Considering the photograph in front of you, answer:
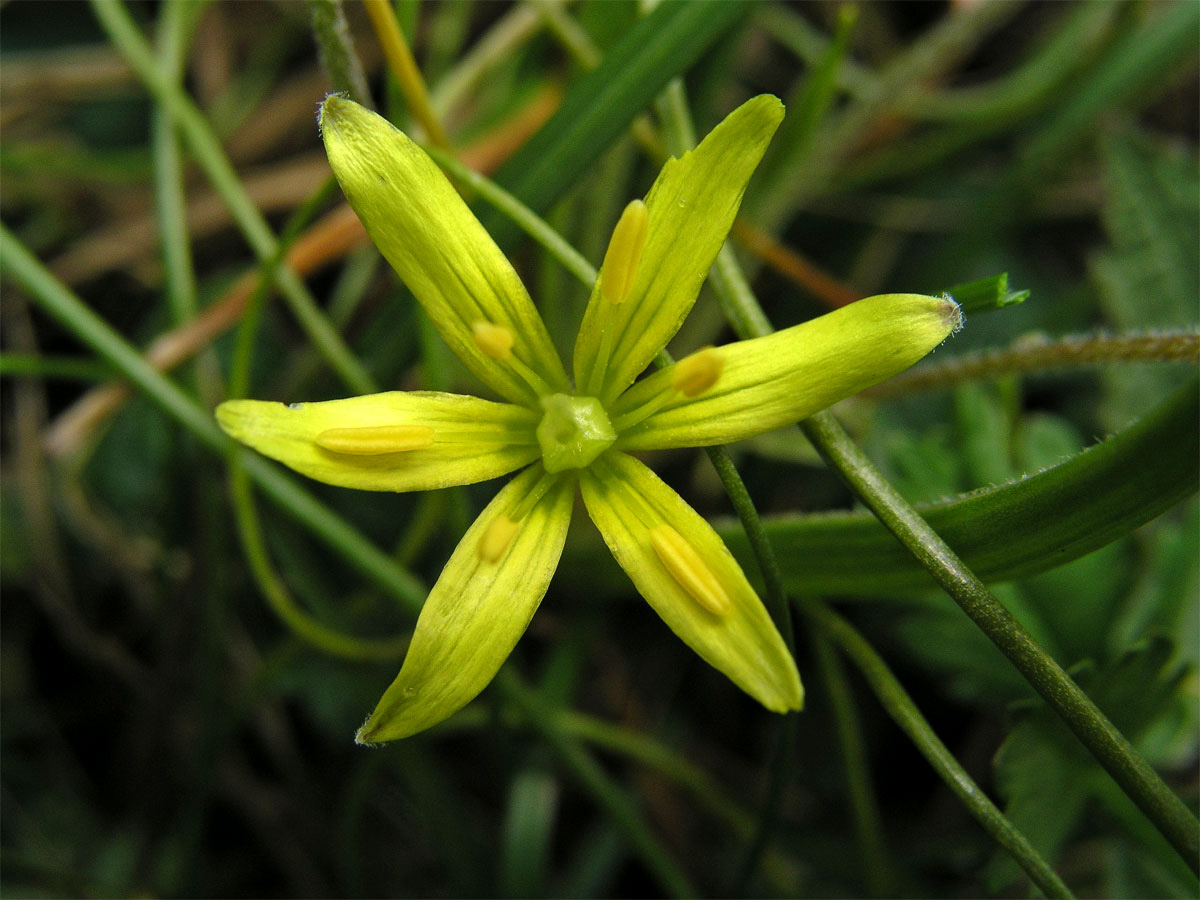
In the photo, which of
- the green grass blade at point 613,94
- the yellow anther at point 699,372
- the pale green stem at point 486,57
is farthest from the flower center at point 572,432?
the pale green stem at point 486,57

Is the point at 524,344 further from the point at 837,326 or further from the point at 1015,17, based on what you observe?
the point at 1015,17

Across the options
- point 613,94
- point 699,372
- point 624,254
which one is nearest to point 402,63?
point 613,94

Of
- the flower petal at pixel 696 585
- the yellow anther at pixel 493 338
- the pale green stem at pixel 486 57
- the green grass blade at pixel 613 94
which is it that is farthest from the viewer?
the pale green stem at pixel 486 57

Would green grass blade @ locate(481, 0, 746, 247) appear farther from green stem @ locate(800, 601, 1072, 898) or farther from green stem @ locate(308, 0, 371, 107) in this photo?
green stem @ locate(800, 601, 1072, 898)

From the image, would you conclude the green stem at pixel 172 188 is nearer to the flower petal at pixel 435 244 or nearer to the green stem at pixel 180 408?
the green stem at pixel 180 408

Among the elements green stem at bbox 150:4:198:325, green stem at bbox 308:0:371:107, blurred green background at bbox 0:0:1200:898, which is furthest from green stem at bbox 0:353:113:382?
green stem at bbox 308:0:371:107

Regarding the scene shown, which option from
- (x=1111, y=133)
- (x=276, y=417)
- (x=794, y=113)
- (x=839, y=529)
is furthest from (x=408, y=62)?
(x=1111, y=133)

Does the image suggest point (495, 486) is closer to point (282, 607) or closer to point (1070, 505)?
point (282, 607)
